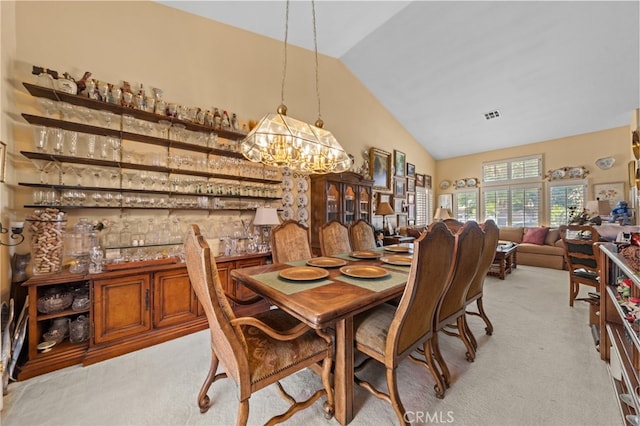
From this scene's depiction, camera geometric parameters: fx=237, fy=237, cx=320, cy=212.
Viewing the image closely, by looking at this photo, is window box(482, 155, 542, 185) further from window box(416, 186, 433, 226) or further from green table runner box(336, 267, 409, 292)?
green table runner box(336, 267, 409, 292)

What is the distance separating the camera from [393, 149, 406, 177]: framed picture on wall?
6012 millimetres

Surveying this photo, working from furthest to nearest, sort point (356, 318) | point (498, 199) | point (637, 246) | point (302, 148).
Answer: point (498, 199)
point (302, 148)
point (356, 318)
point (637, 246)

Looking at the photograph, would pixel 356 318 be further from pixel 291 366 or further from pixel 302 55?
pixel 302 55

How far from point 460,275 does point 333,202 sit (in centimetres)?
261

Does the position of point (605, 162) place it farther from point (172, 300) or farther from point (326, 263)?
point (172, 300)

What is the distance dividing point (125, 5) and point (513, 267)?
292 inches

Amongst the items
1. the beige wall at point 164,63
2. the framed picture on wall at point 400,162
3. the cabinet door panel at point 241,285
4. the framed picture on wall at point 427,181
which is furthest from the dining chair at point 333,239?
the framed picture on wall at point 427,181

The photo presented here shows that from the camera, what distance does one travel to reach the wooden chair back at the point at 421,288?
1.21 meters

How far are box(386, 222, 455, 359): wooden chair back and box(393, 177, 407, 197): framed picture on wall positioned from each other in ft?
15.6

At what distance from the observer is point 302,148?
227 cm

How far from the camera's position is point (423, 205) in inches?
285

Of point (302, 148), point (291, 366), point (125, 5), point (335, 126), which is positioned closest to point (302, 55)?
point (335, 126)

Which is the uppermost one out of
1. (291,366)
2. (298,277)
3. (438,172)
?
(438,172)

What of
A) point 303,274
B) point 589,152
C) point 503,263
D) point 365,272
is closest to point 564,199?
point 589,152
